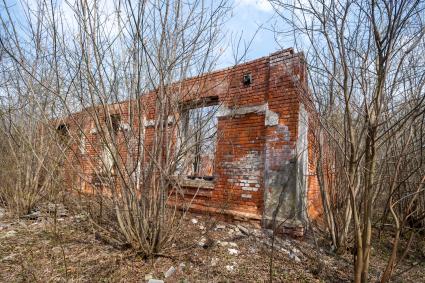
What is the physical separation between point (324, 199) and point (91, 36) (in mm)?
3998

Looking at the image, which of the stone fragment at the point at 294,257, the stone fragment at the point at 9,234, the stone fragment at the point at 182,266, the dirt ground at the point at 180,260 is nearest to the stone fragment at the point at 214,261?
the dirt ground at the point at 180,260

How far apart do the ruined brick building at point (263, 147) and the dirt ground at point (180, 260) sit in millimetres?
662

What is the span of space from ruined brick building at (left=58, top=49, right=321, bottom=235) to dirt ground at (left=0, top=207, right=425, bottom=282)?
2.17 feet

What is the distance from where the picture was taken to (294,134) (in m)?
4.51

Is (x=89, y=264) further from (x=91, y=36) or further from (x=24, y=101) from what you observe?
(x=24, y=101)

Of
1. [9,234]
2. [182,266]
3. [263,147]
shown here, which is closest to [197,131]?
[182,266]

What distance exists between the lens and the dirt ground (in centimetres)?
286

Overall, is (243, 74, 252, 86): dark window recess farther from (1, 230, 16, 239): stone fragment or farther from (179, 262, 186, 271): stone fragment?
(1, 230, 16, 239): stone fragment

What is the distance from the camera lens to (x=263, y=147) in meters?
4.87

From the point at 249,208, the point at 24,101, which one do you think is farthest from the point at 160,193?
the point at 24,101

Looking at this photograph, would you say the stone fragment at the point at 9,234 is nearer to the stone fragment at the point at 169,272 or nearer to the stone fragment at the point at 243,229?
the stone fragment at the point at 169,272

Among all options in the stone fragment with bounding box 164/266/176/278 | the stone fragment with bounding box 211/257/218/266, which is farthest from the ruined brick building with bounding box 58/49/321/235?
the stone fragment with bounding box 164/266/176/278

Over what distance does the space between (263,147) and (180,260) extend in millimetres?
2598

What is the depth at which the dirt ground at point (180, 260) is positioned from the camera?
9.38 feet
